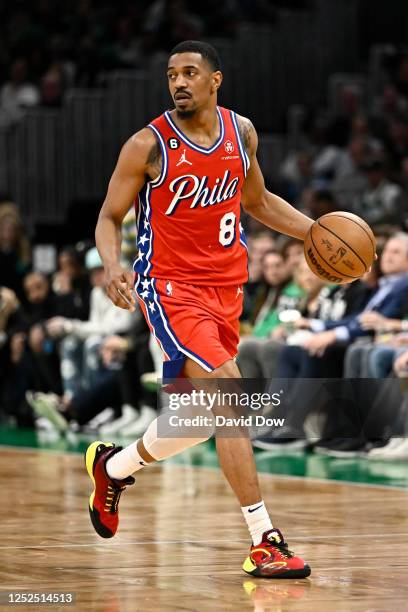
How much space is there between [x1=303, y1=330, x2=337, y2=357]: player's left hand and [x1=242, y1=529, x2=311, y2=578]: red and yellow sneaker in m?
4.43

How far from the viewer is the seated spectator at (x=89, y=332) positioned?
469 inches

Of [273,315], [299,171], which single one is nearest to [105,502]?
[273,315]

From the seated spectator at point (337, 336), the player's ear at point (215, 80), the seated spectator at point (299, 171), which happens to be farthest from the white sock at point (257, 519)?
the seated spectator at point (299, 171)

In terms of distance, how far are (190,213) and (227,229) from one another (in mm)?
170

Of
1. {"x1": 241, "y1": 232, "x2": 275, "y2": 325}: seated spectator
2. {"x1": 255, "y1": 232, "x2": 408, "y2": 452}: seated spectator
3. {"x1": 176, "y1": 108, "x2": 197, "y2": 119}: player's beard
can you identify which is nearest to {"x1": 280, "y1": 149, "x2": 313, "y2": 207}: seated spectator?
{"x1": 241, "y1": 232, "x2": 275, "y2": 325}: seated spectator

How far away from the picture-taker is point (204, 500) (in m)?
7.46

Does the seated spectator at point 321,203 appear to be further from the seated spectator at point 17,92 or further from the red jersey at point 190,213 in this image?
the red jersey at point 190,213

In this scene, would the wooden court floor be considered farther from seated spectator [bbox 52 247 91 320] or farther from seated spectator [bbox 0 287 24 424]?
seated spectator [bbox 0 287 24 424]

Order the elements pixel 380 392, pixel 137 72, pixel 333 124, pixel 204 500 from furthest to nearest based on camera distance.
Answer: pixel 137 72 → pixel 333 124 → pixel 380 392 → pixel 204 500

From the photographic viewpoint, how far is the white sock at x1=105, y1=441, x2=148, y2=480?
5.84 m

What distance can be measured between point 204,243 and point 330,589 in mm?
1478

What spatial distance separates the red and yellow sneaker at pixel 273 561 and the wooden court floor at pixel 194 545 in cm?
5

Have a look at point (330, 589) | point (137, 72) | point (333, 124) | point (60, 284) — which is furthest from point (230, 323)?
point (137, 72)

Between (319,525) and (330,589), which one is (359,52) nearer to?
(319,525)
